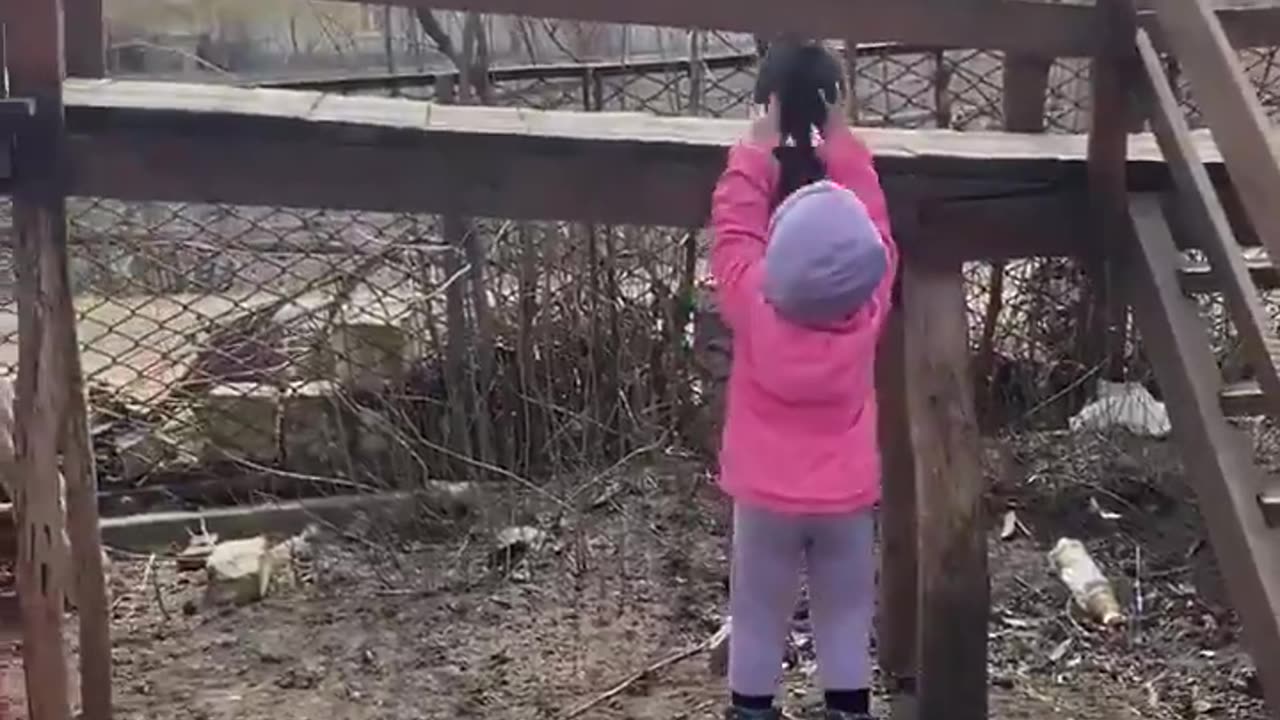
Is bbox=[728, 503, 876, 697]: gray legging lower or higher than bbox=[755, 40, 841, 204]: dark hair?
lower

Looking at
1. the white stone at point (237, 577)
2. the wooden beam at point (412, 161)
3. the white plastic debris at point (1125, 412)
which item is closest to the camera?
the wooden beam at point (412, 161)

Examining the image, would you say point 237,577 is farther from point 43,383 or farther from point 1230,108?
point 1230,108

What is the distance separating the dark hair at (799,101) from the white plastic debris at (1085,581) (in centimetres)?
218

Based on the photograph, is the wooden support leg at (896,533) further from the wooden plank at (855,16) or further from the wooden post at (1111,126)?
the wooden plank at (855,16)

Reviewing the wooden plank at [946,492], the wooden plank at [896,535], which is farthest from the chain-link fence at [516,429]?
the wooden plank at [946,492]

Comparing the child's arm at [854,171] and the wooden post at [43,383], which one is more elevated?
the child's arm at [854,171]

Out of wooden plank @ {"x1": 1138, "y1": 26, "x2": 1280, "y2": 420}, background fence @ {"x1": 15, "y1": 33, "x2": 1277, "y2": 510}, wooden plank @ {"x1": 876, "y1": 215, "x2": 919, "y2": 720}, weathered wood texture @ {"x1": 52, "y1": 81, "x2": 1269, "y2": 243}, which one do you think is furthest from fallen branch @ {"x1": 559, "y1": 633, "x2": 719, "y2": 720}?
wooden plank @ {"x1": 1138, "y1": 26, "x2": 1280, "y2": 420}

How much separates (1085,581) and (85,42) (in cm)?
303

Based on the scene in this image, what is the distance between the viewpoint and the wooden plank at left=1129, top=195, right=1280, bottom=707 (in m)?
3.22

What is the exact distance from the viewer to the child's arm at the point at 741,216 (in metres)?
3.33

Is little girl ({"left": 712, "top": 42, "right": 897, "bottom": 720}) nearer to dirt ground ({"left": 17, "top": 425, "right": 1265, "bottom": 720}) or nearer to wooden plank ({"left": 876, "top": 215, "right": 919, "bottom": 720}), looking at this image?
wooden plank ({"left": 876, "top": 215, "right": 919, "bottom": 720})

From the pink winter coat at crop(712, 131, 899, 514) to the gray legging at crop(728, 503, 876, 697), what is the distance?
0.06m

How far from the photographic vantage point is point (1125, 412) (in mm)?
6094

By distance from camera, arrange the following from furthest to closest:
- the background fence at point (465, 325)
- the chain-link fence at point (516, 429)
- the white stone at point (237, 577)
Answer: the background fence at point (465, 325) → the white stone at point (237, 577) → the chain-link fence at point (516, 429)
